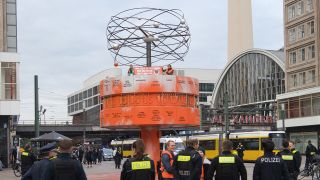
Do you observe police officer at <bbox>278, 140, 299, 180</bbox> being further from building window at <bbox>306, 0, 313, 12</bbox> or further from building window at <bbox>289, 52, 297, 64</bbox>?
building window at <bbox>289, 52, 297, 64</bbox>

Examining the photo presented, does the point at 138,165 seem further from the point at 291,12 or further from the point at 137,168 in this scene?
the point at 291,12

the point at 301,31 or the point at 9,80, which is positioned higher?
the point at 301,31

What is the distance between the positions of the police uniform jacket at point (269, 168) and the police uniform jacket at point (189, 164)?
5.25ft

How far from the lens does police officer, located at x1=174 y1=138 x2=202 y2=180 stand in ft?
38.3

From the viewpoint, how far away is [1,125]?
4916 cm

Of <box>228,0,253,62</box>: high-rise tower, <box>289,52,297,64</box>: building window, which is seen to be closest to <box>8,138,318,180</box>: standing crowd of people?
<box>289,52,297,64</box>: building window

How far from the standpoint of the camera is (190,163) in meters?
11.7

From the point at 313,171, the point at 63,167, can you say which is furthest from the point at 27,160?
the point at 313,171

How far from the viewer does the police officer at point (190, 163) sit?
11680 millimetres

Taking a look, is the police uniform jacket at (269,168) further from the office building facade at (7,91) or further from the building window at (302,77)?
the building window at (302,77)

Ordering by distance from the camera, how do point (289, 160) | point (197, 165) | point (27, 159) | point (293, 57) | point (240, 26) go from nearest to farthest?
point (197, 165)
point (289, 160)
point (27, 159)
point (293, 57)
point (240, 26)

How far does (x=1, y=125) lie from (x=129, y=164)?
41.9 m

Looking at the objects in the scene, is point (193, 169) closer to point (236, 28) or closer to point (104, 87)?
point (104, 87)

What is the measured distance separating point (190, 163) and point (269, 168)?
1929 millimetres
